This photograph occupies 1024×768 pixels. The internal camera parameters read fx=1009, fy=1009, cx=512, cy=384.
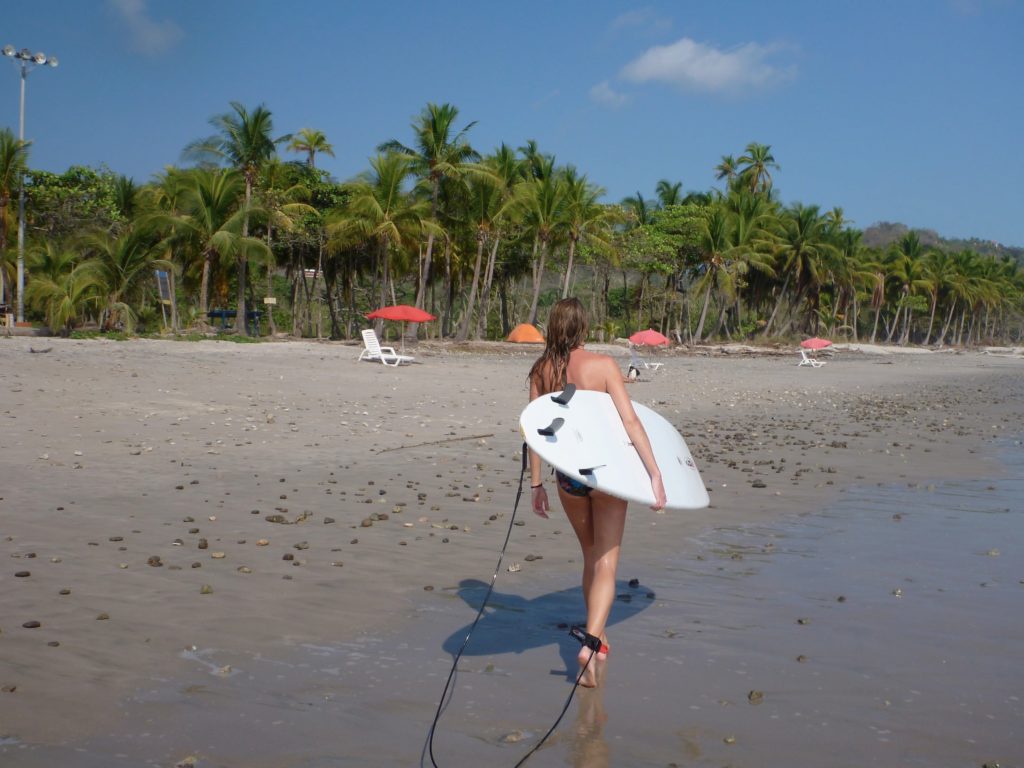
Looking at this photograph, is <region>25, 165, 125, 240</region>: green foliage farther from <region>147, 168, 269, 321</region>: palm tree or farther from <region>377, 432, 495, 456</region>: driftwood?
<region>377, 432, 495, 456</region>: driftwood

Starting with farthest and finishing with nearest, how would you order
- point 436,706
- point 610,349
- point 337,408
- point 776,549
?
point 610,349
point 337,408
point 776,549
point 436,706

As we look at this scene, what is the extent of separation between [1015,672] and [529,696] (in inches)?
89.1

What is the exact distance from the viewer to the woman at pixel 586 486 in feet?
14.8

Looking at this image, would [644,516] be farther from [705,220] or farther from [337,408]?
[705,220]

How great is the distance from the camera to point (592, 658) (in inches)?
172

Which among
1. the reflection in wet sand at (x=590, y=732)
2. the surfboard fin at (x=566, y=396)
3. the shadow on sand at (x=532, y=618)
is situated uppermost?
the surfboard fin at (x=566, y=396)

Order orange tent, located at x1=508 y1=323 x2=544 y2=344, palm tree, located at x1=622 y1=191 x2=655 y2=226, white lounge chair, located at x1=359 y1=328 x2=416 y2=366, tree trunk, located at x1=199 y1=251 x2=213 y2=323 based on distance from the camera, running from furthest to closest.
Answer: palm tree, located at x1=622 y1=191 x2=655 y2=226, orange tent, located at x1=508 y1=323 x2=544 y2=344, tree trunk, located at x1=199 y1=251 x2=213 y2=323, white lounge chair, located at x1=359 y1=328 x2=416 y2=366

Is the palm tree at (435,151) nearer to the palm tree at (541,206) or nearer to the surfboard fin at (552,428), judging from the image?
the palm tree at (541,206)

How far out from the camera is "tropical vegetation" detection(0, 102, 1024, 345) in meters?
35.4

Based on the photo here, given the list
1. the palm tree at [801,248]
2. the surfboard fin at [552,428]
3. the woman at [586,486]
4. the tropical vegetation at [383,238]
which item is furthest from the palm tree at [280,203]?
the surfboard fin at [552,428]

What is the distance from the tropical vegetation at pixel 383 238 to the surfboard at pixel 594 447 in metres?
27.8

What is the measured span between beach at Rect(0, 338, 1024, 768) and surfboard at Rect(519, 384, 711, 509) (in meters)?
0.86

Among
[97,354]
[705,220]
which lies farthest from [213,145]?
[705,220]

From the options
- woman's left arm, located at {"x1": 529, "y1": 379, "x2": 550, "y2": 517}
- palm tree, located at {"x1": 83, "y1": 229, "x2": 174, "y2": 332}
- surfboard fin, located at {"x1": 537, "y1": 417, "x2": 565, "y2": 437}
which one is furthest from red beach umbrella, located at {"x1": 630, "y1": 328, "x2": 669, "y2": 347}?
surfboard fin, located at {"x1": 537, "y1": 417, "x2": 565, "y2": 437}
